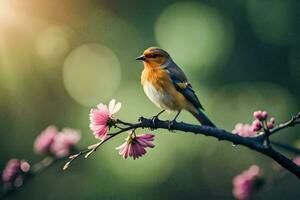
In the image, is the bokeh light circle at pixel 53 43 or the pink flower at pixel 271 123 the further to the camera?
the bokeh light circle at pixel 53 43

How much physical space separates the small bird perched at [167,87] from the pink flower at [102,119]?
0.91 meters

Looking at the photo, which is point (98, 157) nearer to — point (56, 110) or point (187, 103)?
point (56, 110)

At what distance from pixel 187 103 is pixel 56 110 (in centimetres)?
390

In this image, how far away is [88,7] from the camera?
838 centimetres

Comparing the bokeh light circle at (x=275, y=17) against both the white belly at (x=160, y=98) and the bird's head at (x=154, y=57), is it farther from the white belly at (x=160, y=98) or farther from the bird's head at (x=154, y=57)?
the white belly at (x=160, y=98)

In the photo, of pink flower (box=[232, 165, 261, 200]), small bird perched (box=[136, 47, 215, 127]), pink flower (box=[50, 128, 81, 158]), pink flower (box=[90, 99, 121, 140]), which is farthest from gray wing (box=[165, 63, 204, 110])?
pink flower (box=[90, 99, 121, 140])

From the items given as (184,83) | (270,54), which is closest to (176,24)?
(270,54)

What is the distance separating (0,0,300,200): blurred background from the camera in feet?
19.2

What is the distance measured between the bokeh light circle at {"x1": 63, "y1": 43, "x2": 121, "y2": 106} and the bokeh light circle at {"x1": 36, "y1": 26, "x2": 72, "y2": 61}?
0.11 metres

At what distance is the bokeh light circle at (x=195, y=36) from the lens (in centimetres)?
638

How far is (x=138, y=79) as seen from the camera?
20.4 ft

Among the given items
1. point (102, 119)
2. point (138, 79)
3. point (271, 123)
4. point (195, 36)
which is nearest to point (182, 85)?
point (271, 123)

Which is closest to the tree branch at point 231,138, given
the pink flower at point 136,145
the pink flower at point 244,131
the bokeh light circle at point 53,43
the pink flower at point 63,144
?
the pink flower at point 136,145

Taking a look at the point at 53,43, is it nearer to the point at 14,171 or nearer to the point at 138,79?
the point at 138,79
